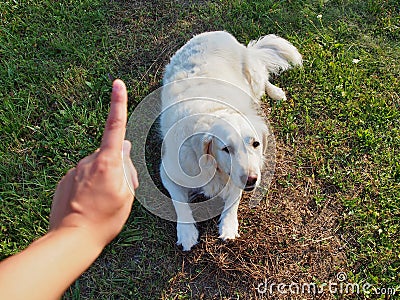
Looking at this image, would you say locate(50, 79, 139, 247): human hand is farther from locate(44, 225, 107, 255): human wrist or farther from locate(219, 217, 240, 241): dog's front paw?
locate(219, 217, 240, 241): dog's front paw

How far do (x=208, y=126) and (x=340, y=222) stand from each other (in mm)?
1446

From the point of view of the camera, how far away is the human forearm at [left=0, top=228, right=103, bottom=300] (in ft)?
3.48

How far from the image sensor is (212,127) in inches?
104

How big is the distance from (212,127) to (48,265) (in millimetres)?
1679

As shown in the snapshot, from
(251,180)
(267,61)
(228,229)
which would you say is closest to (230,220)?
(228,229)

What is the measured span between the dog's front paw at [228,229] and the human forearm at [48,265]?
1972 mm

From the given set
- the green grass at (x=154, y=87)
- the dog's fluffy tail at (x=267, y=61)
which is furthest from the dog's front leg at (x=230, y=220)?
the dog's fluffy tail at (x=267, y=61)

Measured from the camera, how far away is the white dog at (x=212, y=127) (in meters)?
2.61

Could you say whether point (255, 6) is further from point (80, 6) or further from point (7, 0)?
point (7, 0)

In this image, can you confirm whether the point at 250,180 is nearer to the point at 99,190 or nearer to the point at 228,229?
the point at 228,229

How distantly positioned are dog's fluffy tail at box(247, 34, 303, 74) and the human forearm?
10.6 ft

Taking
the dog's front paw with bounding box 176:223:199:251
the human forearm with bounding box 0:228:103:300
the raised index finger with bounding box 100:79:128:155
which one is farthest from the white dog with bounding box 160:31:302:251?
the human forearm with bounding box 0:228:103:300

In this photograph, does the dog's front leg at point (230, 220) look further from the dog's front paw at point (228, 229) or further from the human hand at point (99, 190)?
the human hand at point (99, 190)

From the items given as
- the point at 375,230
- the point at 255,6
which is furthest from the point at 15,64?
the point at 375,230
